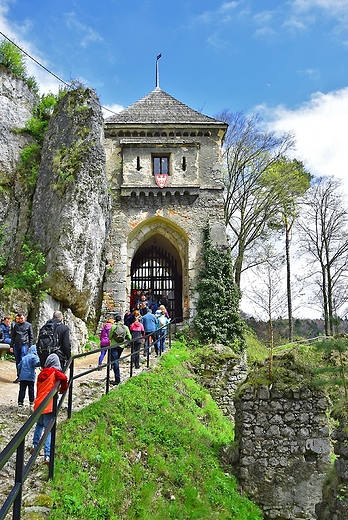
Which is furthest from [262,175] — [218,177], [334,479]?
[334,479]

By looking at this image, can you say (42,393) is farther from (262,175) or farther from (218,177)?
(262,175)

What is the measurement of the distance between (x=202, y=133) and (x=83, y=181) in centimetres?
657

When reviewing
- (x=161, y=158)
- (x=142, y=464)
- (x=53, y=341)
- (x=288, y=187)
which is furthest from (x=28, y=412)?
(x=288, y=187)

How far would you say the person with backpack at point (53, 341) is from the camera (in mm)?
6742

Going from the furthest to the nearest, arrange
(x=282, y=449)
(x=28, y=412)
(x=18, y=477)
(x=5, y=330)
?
(x=5, y=330) < (x=282, y=449) < (x=28, y=412) < (x=18, y=477)

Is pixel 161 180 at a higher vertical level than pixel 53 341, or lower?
higher

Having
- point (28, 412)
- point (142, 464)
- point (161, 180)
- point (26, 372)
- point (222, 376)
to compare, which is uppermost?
point (161, 180)

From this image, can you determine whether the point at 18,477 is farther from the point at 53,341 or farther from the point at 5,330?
the point at 5,330

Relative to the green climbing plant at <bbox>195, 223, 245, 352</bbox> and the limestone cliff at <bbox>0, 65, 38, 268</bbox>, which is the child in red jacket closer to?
the limestone cliff at <bbox>0, 65, 38, 268</bbox>

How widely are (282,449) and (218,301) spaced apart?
366 inches

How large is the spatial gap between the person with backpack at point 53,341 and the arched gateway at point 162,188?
10.2 metres

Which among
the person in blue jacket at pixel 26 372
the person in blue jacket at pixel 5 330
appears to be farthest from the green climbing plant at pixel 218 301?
the person in blue jacket at pixel 26 372

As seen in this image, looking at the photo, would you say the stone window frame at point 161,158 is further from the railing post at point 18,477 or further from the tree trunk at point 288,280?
the railing post at point 18,477

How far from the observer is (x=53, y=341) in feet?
22.4
